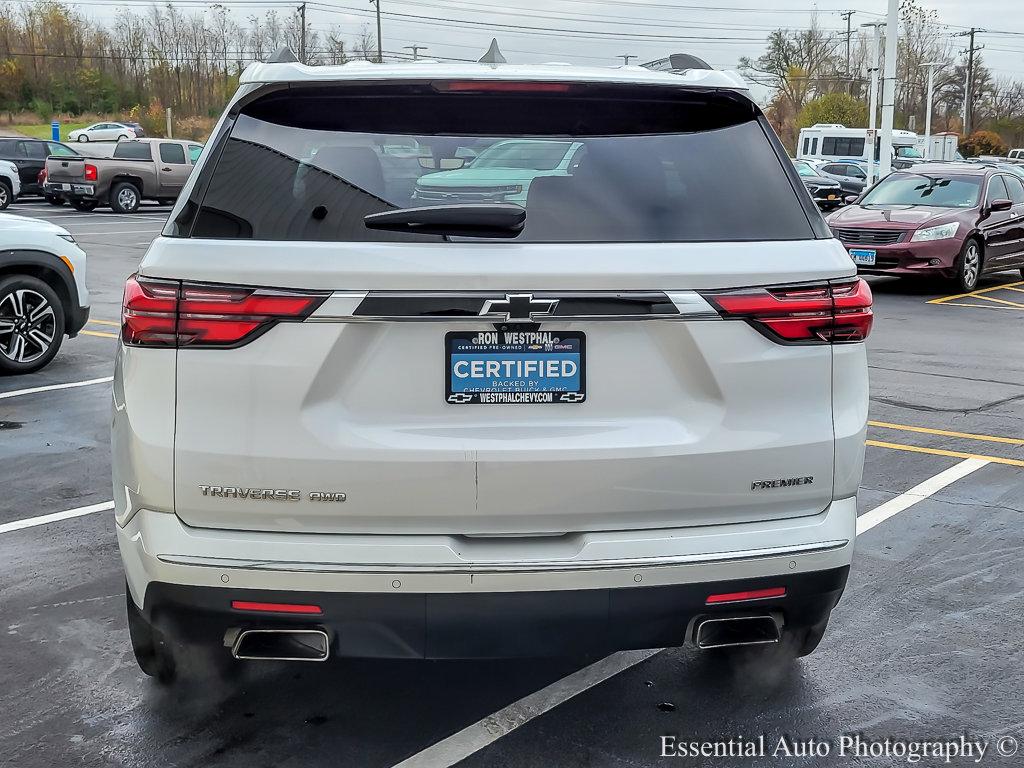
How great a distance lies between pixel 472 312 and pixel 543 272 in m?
0.19

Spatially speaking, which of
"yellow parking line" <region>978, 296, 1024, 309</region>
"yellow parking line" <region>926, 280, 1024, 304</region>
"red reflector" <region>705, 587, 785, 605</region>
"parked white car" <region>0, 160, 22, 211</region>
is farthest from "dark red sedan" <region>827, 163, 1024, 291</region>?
"parked white car" <region>0, 160, 22, 211</region>

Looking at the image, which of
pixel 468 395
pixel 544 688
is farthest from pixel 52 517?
pixel 468 395

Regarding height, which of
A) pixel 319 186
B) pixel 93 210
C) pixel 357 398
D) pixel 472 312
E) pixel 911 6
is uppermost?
pixel 911 6

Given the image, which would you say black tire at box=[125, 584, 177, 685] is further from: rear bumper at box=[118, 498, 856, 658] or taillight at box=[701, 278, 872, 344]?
taillight at box=[701, 278, 872, 344]

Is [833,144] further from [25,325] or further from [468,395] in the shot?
[468,395]

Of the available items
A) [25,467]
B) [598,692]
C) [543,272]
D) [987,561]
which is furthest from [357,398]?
[25,467]

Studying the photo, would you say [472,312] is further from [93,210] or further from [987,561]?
[93,210]

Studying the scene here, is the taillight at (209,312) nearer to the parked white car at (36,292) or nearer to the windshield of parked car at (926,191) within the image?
the parked white car at (36,292)

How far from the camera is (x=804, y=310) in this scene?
296 centimetres

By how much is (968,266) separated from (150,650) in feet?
48.7

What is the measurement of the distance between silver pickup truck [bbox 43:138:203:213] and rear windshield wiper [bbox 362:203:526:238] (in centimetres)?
2727

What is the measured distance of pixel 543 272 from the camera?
2.78 metres

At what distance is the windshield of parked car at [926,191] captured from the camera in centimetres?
1686

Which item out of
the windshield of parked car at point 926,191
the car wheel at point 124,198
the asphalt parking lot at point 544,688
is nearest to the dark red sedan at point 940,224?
the windshield of parked car at point 926,191
